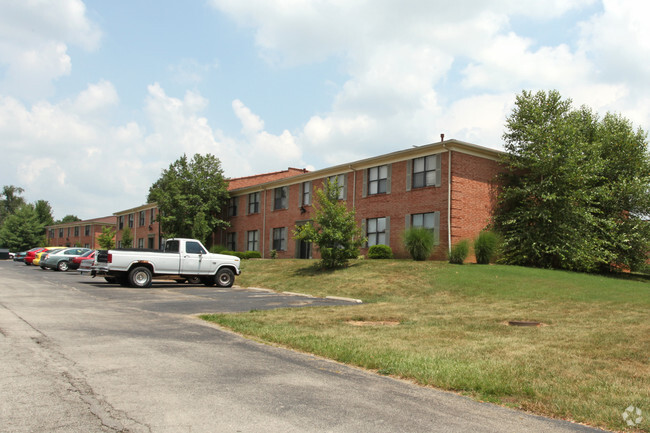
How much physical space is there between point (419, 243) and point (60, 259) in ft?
80.3

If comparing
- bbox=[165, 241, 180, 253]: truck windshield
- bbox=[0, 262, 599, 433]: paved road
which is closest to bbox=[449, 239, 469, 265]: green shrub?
bbox=[165, 241, 180, 253]: truck windshield

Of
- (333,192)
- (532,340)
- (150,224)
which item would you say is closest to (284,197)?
(333,192)

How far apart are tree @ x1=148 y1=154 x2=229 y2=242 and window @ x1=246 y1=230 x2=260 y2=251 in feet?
10.5

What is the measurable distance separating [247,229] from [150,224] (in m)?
19.7

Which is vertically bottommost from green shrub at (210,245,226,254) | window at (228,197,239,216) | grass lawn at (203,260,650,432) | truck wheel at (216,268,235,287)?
grass lawn at (203,260,650,432)

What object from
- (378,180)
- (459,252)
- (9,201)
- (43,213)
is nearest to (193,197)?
(378,180)

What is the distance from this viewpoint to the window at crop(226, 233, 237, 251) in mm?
44219

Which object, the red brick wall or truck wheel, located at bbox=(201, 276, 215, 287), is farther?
the red brick wall

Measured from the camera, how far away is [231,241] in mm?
44812

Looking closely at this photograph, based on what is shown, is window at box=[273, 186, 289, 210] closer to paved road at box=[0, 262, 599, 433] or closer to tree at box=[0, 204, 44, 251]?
paved road at box=[0, 262, 599, 433]

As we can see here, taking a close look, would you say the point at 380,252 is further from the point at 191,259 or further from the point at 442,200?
the point at 191,259

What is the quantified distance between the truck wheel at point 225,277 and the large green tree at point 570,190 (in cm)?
1420

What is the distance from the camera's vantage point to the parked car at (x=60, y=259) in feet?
114

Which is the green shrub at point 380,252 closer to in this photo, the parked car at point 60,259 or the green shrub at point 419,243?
the green shrub at point 419,243
